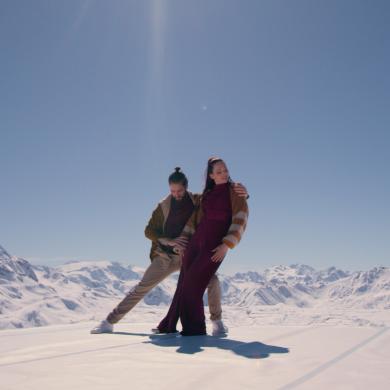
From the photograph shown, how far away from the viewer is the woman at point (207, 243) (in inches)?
194

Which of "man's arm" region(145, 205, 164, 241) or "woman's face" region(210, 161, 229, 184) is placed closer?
"woman's face" region(210, 161, 229, 184)

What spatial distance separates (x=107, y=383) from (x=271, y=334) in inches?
113

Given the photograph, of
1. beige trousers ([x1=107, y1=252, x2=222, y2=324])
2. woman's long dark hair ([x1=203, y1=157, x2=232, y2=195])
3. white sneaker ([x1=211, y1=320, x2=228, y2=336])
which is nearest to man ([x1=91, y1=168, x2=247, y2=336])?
beige trousers ([x1=107, y1=252, x2=222, y2=324])

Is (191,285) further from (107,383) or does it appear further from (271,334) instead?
(107,383)

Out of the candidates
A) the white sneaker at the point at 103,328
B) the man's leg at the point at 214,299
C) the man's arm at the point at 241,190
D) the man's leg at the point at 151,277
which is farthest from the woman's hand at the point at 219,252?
the white sneaker at the point at 103,328

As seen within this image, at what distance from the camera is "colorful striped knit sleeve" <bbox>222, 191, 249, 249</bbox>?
498 centimetres

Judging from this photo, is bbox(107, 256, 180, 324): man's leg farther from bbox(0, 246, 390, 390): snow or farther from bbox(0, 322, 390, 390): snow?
bbox(0, 322, 390, 390): snow

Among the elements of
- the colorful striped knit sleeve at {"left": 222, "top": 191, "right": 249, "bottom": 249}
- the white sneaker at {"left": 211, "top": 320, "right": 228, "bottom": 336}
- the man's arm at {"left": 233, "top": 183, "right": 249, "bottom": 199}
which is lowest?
the white sneaker at {"left": 211, "top": 320, "right": 228, "bottom": 336}

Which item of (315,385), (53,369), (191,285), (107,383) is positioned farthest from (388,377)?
(191,285)

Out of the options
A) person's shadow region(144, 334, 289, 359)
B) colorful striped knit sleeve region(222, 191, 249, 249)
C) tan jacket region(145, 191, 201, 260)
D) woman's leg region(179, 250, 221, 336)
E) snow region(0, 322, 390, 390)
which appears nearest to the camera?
snow region(0, 322, 390, 390)

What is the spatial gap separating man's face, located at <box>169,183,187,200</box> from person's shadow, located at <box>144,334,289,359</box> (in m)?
1.92

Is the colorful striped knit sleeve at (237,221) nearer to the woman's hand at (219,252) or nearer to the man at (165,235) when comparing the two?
the woman's hand at (219,252)

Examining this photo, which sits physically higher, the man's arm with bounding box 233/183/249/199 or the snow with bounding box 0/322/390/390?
the man's arm with bounding box 233/183/249/199

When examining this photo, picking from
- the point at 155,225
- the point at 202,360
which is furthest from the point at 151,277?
the point at 202,360
